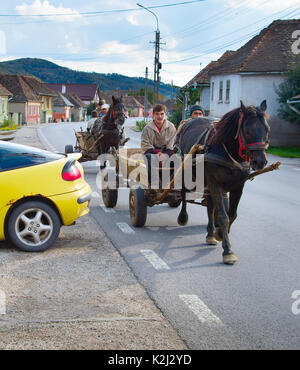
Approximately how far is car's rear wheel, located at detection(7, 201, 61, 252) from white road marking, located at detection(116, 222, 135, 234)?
1502 mm

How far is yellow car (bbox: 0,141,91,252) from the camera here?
695 centimetres

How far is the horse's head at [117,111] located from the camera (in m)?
14.5

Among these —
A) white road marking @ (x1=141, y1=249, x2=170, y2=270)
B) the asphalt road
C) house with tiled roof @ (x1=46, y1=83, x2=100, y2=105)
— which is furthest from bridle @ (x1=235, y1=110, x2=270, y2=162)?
house with tiled roof @ (x1=46, y1=83, x2=100, y2=105)

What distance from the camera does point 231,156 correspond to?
6.85 m

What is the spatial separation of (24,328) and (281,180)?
1299 centimetres

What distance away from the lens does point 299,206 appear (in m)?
11.1

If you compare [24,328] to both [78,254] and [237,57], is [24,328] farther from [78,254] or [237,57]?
[237,57]

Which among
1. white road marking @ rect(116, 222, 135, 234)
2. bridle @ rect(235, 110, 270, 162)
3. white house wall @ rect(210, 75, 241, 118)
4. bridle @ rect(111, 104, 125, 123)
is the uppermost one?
white house wall @ rect(210, 75, 241, 118)

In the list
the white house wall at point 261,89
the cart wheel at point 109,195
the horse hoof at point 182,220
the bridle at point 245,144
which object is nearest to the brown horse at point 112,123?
the cart wheel at point 109,195

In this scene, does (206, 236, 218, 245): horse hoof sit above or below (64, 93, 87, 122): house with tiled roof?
below

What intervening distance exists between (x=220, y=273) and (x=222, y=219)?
2.74ft

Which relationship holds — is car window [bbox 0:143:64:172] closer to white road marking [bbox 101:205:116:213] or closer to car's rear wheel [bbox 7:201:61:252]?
car's rear wheel [bbox 7:201:61:252]

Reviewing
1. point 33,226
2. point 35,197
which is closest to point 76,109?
point 35,197
